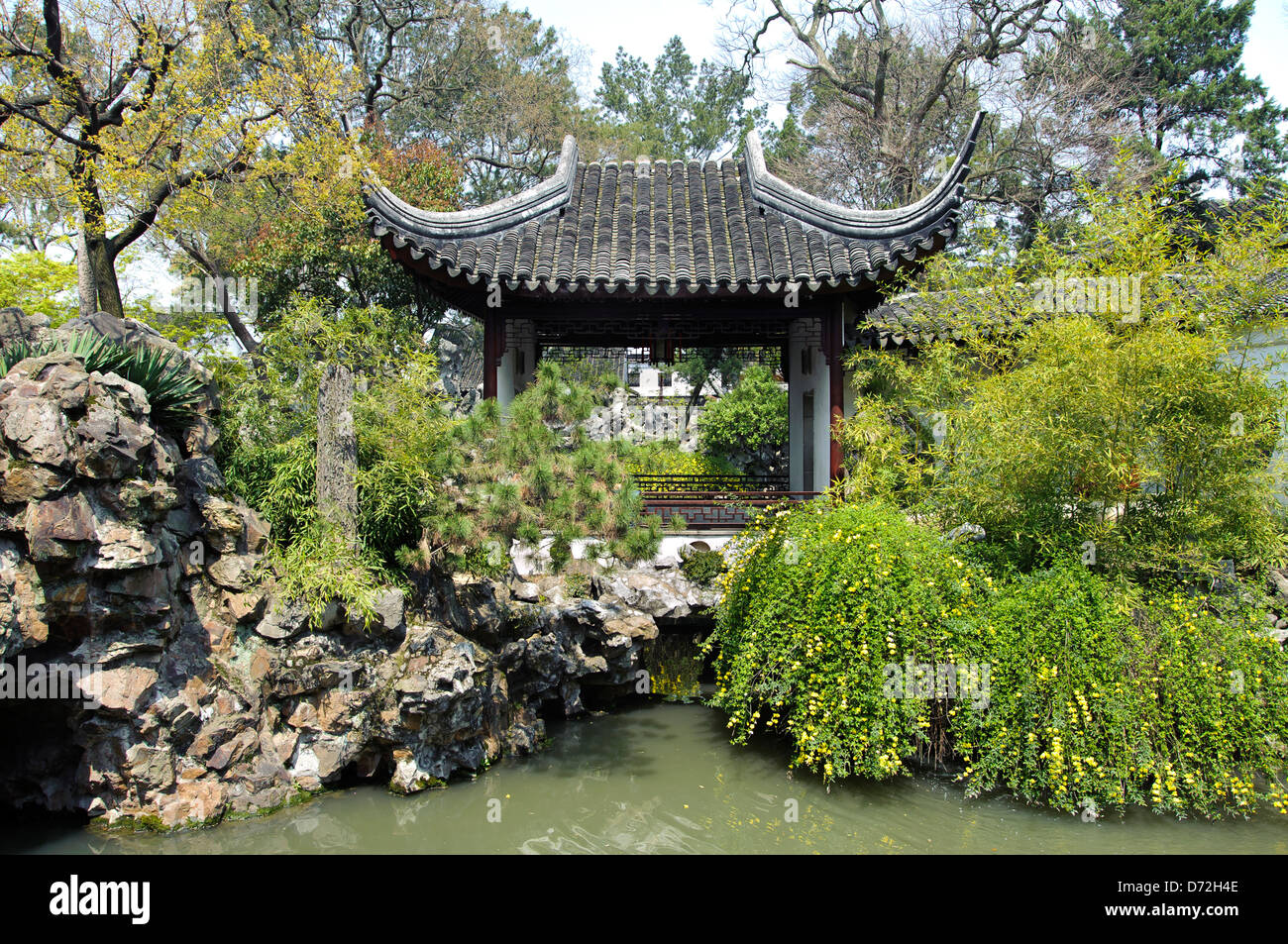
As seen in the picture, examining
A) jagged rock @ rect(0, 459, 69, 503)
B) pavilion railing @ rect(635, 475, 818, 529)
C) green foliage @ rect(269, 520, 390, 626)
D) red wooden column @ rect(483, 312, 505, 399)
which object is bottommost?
green foliage @ rect(269, 520, 390, 626)

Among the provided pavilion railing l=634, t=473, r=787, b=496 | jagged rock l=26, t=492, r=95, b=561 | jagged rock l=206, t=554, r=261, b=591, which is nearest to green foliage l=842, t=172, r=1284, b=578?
pavilion railing l=634, t=473, r=787, b=496

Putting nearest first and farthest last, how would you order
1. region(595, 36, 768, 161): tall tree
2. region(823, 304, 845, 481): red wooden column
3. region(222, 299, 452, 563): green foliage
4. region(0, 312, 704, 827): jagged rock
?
region(0, 312, 704, 827): jagged rock, region(222, 299, 452, 563): green foliage, region(823, 304, 845, 481): red wooden column, region(595, 36, 768, 161): tall tree

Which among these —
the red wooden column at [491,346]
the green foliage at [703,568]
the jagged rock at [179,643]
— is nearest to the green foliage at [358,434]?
the jagged rock at [179,643]

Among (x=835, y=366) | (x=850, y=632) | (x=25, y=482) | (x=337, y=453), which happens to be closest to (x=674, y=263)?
(x=835, y=366)

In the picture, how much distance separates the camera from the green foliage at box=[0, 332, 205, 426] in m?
5.00

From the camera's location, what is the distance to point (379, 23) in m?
18.1

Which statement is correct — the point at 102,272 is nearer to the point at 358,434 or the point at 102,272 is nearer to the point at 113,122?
the point at 113,122

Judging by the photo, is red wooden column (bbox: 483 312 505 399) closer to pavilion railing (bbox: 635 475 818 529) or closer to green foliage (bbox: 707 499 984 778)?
pavilion railing (bbox: 635 475 818 529)

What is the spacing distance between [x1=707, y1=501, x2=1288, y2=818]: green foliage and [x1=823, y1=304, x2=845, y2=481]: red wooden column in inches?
75.6

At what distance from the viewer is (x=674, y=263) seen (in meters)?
7.55

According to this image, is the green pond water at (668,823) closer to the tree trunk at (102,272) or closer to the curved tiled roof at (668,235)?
the curved tiled roof at (668,235)

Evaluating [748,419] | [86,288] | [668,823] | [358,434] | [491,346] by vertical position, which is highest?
[86,288]

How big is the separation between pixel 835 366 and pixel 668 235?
1.96 m

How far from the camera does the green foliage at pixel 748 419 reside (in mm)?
14406
